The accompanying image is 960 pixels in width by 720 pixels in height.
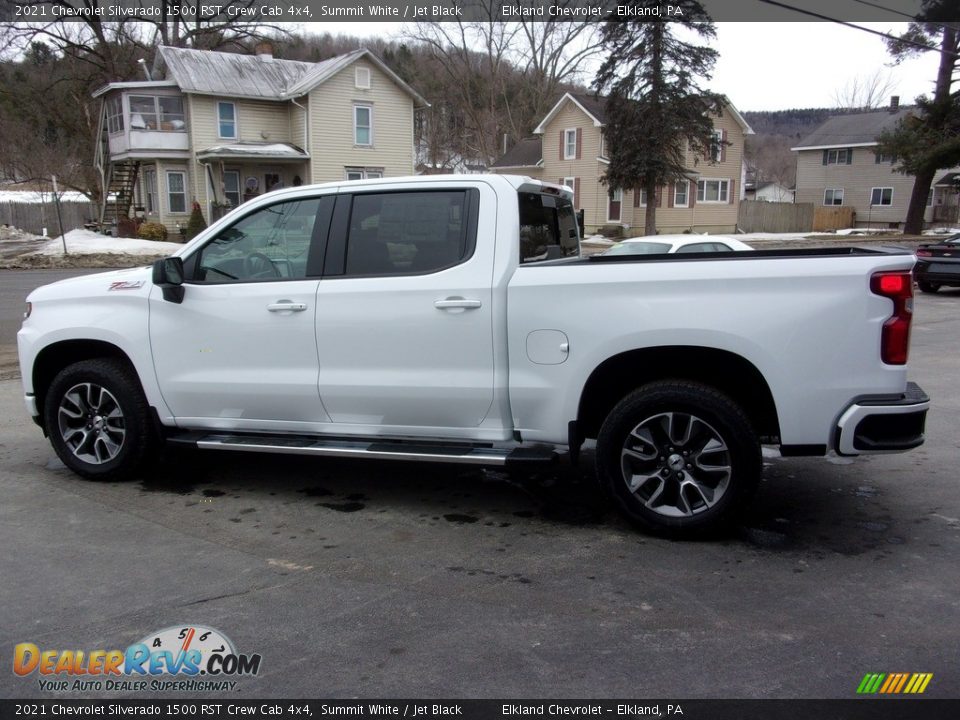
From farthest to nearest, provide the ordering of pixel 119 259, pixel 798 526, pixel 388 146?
pixel 388 146, pixel 119 259, pixel 798 526

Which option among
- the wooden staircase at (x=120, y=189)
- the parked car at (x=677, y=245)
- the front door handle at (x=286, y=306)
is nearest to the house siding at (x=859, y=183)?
the parked car at (x=677, y=245)

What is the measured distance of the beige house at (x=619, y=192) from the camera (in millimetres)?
41219

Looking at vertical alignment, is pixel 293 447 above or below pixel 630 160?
below

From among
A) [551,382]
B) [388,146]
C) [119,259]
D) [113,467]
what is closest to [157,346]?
[113,467]

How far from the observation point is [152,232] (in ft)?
112

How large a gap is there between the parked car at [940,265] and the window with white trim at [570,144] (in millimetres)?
26226

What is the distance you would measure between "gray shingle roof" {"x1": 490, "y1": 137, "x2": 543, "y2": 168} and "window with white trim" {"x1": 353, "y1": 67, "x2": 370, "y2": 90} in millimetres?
12768

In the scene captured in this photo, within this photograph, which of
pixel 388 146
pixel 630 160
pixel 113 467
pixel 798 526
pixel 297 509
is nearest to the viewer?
pixel 798 526

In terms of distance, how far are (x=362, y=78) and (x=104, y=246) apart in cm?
1454

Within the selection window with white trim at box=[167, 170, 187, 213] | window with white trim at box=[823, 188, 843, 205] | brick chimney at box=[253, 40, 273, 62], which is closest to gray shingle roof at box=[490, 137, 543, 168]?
brick chimney at box=[253, 40, 273, 62]

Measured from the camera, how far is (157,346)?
530 centimetres

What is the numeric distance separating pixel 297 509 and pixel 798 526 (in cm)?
307

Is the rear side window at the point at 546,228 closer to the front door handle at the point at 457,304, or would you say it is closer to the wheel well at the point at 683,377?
the front door handle at the point at 457,304

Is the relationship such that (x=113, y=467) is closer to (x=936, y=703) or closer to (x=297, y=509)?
(x=297, y=509)
